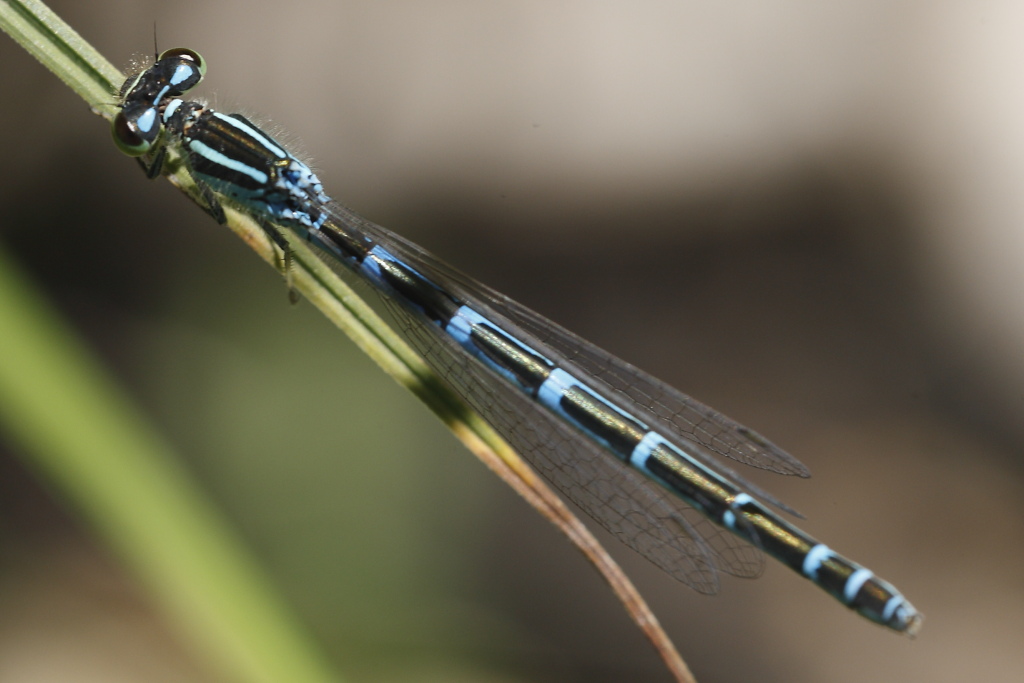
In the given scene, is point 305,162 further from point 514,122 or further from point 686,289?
point 686,289

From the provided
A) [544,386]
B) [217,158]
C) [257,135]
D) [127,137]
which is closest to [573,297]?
[544,386]

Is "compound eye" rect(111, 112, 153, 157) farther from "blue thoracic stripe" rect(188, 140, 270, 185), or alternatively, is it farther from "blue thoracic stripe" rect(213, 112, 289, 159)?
"blue thoracic stripe" rect(213, 112, 289, 159)

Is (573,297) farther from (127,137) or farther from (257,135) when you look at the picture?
(127,137)

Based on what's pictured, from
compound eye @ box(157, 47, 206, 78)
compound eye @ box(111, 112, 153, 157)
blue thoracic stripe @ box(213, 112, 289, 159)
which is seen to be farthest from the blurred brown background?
compound eye @ box(111, 112, 153, 157)

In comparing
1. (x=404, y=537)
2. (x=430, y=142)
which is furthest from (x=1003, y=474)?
(x=430, y=142)

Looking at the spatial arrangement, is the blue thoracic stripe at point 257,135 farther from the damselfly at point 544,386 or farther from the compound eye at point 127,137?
the compound eye at point 127,137

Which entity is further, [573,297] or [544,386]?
[573,297]

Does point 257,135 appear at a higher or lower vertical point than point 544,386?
higher
